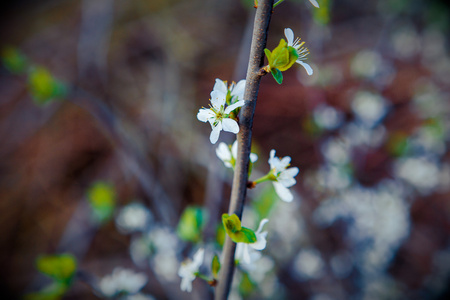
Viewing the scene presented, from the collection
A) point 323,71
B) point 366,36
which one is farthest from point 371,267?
point 366,36

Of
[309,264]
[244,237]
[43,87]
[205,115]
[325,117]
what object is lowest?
[244,237]

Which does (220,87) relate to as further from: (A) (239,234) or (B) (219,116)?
(A) (239,234)

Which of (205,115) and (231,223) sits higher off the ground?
(205,115)

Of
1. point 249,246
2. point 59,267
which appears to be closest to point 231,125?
point 249,246

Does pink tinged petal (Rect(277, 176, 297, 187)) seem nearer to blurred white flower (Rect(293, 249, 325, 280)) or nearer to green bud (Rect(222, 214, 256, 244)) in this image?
green bud (Rect(222, 214, 256, 244))

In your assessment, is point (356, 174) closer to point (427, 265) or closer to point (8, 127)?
point (427, 265)

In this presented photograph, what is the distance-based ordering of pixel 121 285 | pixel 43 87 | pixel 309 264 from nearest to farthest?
Answer: pixel 121 285 < pixel 43 87 < pixel 309 264
